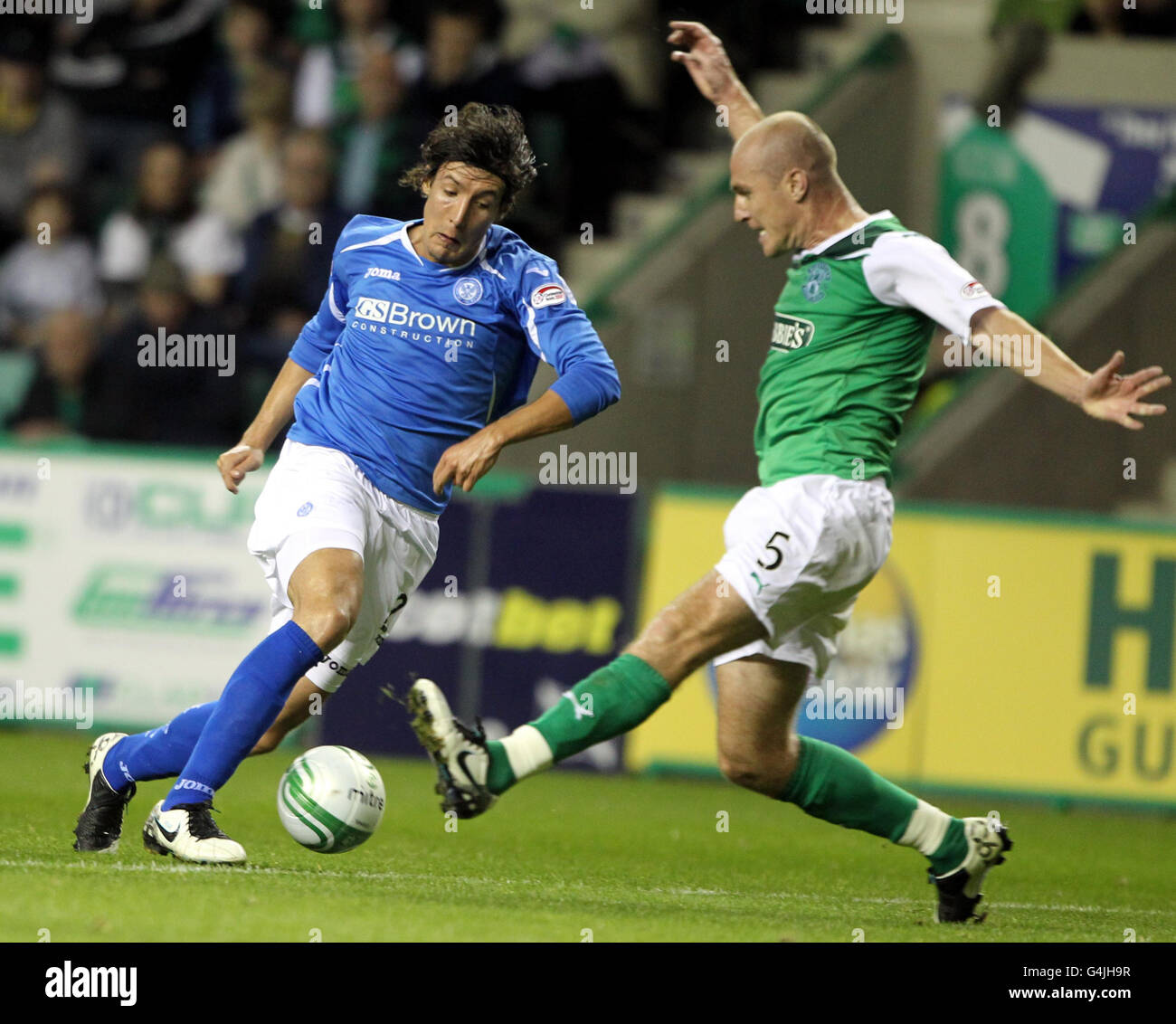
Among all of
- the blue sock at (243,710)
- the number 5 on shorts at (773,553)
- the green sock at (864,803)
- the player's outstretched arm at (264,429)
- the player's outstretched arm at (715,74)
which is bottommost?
the green sock at (864,803)

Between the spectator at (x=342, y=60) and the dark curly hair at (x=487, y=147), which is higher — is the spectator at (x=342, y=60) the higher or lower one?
the higher one

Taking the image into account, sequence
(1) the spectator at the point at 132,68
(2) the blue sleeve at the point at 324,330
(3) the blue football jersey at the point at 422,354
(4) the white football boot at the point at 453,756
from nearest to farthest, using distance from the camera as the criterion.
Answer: (4) the white football boot at the point at 453,756, (3) the blue football jersey at the point at 422,354, (2) the blue sleeve at the point at 324,330, (1) the spectator at the point at 132,68

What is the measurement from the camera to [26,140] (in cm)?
1359

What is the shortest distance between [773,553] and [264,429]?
5.93 feet

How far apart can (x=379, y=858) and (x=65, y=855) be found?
46.0 inches

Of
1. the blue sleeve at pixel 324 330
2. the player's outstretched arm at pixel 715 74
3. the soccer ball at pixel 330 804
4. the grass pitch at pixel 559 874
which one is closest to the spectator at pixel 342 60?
the grass pitch at pixel 559 874

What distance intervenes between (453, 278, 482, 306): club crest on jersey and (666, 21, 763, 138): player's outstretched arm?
1.11 meters

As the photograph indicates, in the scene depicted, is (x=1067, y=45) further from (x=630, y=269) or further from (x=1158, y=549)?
(x=1158, y=549)

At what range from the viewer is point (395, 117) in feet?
42.8

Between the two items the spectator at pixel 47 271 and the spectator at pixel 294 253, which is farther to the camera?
the spectator at pixel 47 271

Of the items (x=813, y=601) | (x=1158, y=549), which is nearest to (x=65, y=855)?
(x=813, y=601)

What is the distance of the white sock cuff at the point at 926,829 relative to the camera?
229 inches

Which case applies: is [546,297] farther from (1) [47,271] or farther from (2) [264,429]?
(1) [47,271]

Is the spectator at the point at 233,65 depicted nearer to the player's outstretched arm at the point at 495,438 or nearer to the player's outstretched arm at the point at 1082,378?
the player's outstretched arm at the point at 495,438
